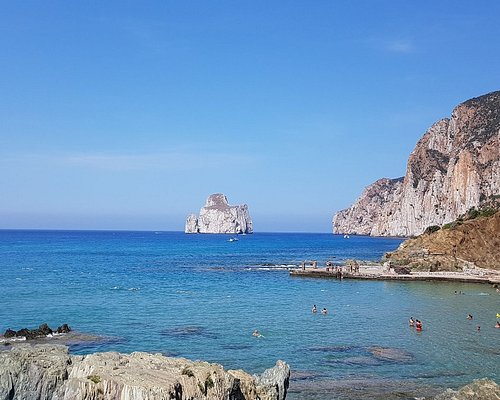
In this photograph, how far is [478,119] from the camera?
19512 centimetres

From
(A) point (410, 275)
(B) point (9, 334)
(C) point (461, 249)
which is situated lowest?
(B) point (9, 334)

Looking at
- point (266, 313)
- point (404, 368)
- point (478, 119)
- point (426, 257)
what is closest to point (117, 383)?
point (404, 368)

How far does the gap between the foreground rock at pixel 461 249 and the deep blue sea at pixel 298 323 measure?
1144 cm

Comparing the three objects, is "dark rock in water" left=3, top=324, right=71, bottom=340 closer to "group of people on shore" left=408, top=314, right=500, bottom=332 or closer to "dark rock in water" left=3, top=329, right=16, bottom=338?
"dark rock in water" left=3, top=329, right=16, bottom=338

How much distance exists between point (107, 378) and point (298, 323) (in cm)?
3064

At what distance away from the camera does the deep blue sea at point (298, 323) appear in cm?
2812

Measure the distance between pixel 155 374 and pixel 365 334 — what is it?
89.1 feet

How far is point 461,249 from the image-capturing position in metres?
84.2

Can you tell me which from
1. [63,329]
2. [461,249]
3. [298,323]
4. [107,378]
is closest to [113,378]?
[107,378]

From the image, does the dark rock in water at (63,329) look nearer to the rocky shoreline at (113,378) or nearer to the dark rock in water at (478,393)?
the rocky shoreline at (113,378)

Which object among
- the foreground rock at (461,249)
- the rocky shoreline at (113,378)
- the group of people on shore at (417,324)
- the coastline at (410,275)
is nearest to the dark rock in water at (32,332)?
the rocky shoreline at (113,378)

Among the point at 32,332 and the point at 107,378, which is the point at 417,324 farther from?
the point at 107,378

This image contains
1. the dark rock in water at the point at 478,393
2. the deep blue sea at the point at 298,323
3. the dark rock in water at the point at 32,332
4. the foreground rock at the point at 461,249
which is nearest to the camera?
the dark rock in water at the point at 478,393

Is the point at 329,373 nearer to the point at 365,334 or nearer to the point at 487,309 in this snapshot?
the point at 365,334
